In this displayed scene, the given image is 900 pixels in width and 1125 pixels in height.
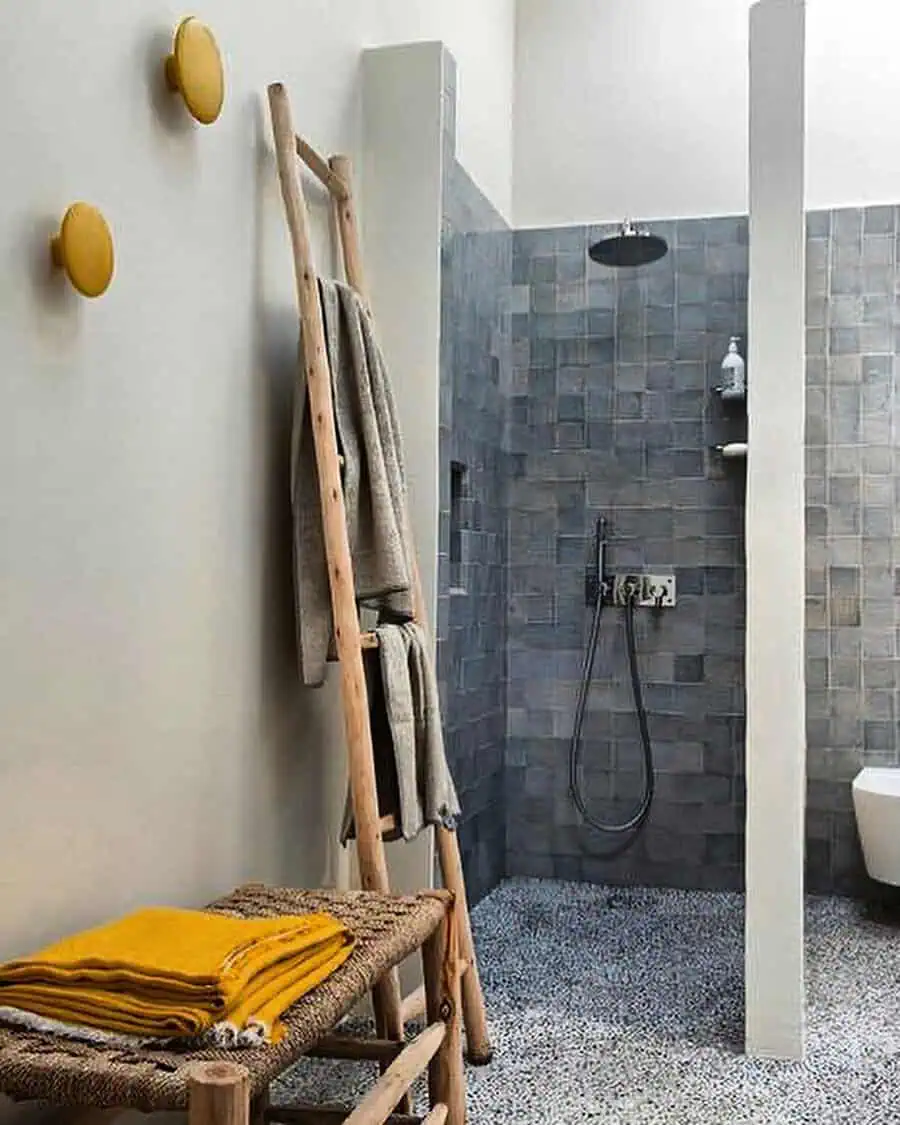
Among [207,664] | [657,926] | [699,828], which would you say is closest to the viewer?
[207,664]

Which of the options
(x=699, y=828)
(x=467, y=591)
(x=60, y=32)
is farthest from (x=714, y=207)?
(x=60, y=32)

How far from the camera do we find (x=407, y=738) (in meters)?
2.50

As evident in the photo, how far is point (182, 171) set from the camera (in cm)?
220

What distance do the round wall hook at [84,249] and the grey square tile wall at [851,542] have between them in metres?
2.96

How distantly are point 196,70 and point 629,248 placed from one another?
2349 mm

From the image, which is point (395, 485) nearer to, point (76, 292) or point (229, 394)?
point (229, 394)

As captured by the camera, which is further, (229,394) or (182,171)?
(229,394)

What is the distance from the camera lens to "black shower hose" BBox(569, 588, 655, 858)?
14.2ft

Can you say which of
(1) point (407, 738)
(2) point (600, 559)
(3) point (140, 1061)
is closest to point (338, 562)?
(1) point (407, 738)

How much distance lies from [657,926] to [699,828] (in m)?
0.56

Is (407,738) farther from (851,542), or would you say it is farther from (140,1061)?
(851,542)

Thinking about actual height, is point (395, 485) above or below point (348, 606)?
above

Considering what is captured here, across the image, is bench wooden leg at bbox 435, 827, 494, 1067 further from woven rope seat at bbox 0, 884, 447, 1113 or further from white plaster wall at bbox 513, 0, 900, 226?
white plaster wall at bbox 513, 0, 900, 226

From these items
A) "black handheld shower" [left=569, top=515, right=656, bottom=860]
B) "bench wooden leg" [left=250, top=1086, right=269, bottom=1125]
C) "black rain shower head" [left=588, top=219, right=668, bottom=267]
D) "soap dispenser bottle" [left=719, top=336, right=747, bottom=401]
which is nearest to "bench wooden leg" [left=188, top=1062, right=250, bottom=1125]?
"bench wooden leg" [left=250, top=1086, right=269, bottom=1125]
